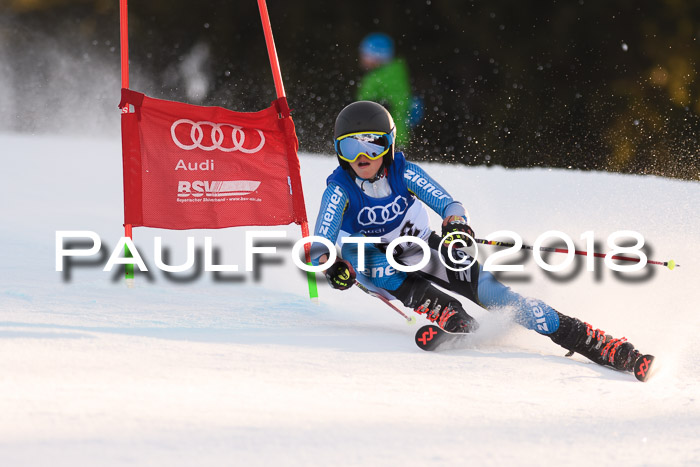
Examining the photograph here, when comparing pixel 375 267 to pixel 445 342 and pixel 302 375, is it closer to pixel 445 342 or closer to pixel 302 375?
pixel 445 342

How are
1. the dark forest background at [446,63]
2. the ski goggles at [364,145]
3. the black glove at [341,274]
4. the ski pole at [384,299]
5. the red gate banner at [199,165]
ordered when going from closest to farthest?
1. the black glove at [341,274]
2. the ski goggles at [364,145]
3. the ski pole at [384,299]
4. the red gate banner at [199,165]
5. the dark forest background at [446,63]

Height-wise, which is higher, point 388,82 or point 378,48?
point 378,48

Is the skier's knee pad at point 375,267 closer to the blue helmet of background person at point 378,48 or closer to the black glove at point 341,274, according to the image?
the black glove at point 341,274

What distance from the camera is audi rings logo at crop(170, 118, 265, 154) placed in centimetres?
414

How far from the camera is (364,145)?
3406mm

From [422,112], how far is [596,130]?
11.0ft

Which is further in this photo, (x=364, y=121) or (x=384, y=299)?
(x=384, y=299)

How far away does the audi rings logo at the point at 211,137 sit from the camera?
4.14m

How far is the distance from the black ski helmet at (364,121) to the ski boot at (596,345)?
105cm

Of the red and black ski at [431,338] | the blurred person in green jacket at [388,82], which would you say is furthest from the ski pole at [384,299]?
the blurred person in green jacket at [388,82]

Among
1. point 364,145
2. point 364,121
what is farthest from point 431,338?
point 364,121

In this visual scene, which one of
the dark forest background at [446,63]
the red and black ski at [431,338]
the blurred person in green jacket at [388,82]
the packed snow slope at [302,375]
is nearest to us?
the packed snow slope at [302,375]

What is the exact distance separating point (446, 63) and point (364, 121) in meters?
12.5

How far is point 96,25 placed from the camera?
50.9ft
